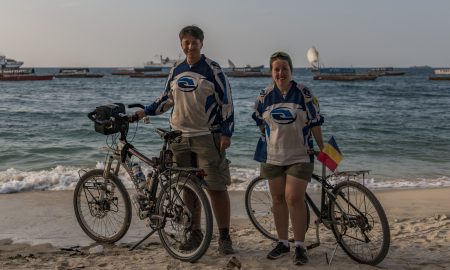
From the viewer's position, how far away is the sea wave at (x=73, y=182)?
8.26 m

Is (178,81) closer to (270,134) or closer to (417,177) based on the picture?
(270,134)

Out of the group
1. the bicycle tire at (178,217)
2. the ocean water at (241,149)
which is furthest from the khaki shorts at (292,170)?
the ocean water at (241,149)

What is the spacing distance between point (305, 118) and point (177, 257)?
158 cm

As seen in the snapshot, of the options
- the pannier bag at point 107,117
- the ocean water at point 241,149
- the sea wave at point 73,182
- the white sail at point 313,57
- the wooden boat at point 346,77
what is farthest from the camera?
the white sail at point 313,57

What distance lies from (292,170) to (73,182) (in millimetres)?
5853

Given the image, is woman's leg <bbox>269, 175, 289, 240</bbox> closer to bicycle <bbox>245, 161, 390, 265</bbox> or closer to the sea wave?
bicycle <bbox>245, 161, 390, 265</bbox>

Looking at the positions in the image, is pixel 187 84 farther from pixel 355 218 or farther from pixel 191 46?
pixel 355 218

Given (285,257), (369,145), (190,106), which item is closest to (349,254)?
(285,257)

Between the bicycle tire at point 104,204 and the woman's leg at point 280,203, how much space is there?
1.39 m

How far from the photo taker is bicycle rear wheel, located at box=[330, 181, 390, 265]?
3.81 m

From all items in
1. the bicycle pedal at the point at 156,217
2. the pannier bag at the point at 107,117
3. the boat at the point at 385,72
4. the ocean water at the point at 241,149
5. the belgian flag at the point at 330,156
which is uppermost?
the boat at the point at 385,72

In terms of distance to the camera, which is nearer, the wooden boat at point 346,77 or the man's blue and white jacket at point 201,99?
the man's blue and white jacket at point 201,99

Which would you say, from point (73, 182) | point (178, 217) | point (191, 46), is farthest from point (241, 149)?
point (191, 46)

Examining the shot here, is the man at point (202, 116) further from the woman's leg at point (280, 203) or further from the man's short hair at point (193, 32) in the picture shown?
the woman's leg at point (280, 203)
